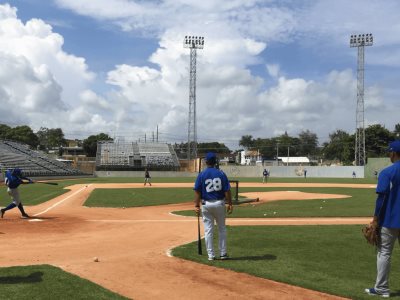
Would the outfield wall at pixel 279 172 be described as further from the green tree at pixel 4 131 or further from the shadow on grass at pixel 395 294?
the shadow on grass at pixel 395 294

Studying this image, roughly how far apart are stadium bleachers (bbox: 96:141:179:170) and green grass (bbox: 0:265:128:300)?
71518 millimetres

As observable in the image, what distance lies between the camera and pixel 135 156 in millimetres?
86500

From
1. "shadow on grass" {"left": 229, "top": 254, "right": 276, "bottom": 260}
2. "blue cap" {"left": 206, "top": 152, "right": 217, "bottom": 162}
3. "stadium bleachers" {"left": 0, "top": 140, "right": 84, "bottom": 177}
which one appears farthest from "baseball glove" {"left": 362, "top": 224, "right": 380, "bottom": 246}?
"stadium bleachers" {"left": 0, "top": 140, "right": 84, "bottom": 177}

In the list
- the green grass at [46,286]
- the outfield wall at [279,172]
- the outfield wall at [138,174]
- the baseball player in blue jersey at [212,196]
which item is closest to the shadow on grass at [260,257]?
the baseball player in blue jersey at [212,196]

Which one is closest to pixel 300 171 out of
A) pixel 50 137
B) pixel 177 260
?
pixel 177 260

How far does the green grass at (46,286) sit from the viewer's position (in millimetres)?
6156

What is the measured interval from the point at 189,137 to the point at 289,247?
64210mm

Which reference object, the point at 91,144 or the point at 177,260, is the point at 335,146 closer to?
the point at 91,144

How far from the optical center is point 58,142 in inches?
5837

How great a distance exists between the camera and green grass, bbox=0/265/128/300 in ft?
20.2

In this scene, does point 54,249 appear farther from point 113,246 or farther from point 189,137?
point 189,137

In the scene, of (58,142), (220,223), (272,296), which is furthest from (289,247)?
(58,142)

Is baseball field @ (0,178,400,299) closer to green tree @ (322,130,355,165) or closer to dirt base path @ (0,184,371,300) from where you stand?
dirt base path @ (0,184,371,300)

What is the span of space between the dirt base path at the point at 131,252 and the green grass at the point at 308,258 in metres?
0.40
